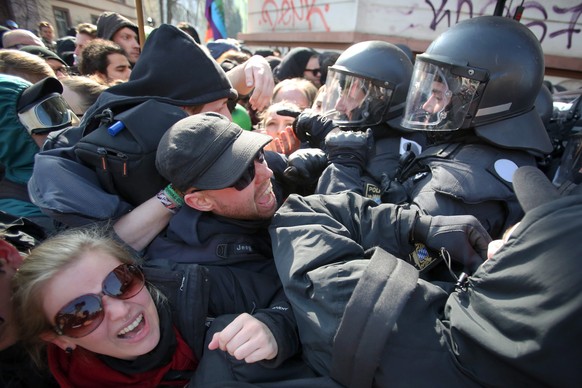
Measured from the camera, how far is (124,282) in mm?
1279

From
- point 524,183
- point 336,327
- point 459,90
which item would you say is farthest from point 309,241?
point 459,90

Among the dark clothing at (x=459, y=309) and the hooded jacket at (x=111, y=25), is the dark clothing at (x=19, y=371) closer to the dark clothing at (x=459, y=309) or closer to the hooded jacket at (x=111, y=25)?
the dark clothing at (x=459, y=309)

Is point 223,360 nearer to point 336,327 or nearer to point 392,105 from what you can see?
point 336,327

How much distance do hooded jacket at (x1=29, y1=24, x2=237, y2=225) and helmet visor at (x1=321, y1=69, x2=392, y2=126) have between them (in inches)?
40.4

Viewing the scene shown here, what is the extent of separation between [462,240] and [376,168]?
3.36 ft

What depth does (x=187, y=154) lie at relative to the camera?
1.39 metres

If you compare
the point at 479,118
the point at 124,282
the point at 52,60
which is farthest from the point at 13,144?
the point at 52,60

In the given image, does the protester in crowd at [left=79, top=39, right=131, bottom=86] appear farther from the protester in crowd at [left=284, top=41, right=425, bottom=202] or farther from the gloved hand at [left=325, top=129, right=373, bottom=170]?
the gloved hand at [left=325, top=129, right=373, bottom=170]

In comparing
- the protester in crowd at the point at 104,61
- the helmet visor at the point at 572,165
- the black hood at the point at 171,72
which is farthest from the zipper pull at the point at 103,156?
the protester in crowd at the point at 104,61

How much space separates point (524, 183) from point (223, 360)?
1.12 metres

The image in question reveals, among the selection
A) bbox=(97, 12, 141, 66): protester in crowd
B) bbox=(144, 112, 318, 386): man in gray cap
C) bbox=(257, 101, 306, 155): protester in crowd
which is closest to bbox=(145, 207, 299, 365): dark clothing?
bbox=(144, 112, 318, 386): man in gray cap

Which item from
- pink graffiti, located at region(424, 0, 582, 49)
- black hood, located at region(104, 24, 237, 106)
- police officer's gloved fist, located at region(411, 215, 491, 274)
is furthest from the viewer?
pink graffiti, located at region(424, 0, 582, 49)

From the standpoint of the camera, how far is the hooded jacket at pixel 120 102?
57.5 inches

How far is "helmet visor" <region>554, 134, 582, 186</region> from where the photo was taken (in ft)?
5.14
